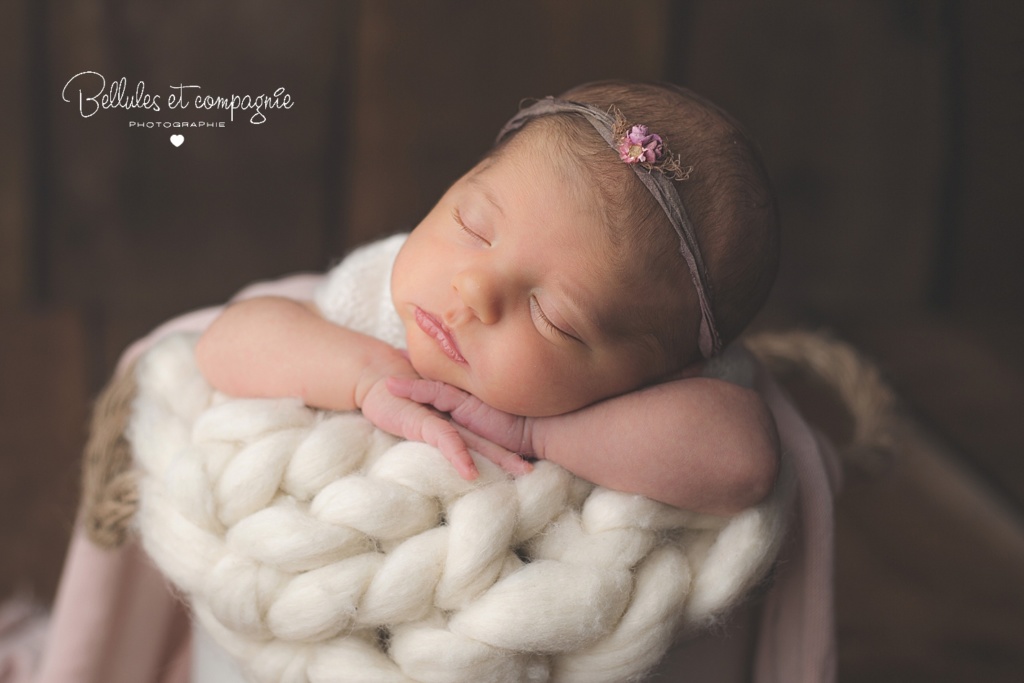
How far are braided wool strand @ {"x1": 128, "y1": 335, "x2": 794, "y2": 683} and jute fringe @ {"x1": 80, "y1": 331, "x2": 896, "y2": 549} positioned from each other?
0.11 m

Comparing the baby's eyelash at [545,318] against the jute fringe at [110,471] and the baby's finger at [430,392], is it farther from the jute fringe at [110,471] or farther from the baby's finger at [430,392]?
the jute fringe at [110,471]

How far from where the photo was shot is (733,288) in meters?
0.77

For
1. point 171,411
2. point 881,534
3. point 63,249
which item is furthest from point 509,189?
point 63,249

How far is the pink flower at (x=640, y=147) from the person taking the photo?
717 mm

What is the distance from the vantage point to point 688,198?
0.74 meters

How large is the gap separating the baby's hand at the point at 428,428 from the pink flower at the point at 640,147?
241mm

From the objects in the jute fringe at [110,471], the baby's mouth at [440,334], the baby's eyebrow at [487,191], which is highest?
the baby's eyebrow at [487,191]

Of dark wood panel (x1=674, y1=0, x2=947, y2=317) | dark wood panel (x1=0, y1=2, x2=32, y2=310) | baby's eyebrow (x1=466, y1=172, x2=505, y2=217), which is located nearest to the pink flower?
baby's eyebrow (x1=466, y1=172, x2=505, y2=217)

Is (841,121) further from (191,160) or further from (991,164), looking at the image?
(191,160)

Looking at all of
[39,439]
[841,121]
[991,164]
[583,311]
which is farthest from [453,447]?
[991,164]

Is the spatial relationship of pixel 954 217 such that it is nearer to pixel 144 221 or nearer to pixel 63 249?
pixel 144 221

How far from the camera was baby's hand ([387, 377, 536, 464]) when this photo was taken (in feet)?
2.42

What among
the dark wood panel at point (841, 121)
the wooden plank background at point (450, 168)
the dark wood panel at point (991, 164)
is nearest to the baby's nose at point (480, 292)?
the wooden plank background at point (450, 168)

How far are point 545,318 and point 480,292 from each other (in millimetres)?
60
